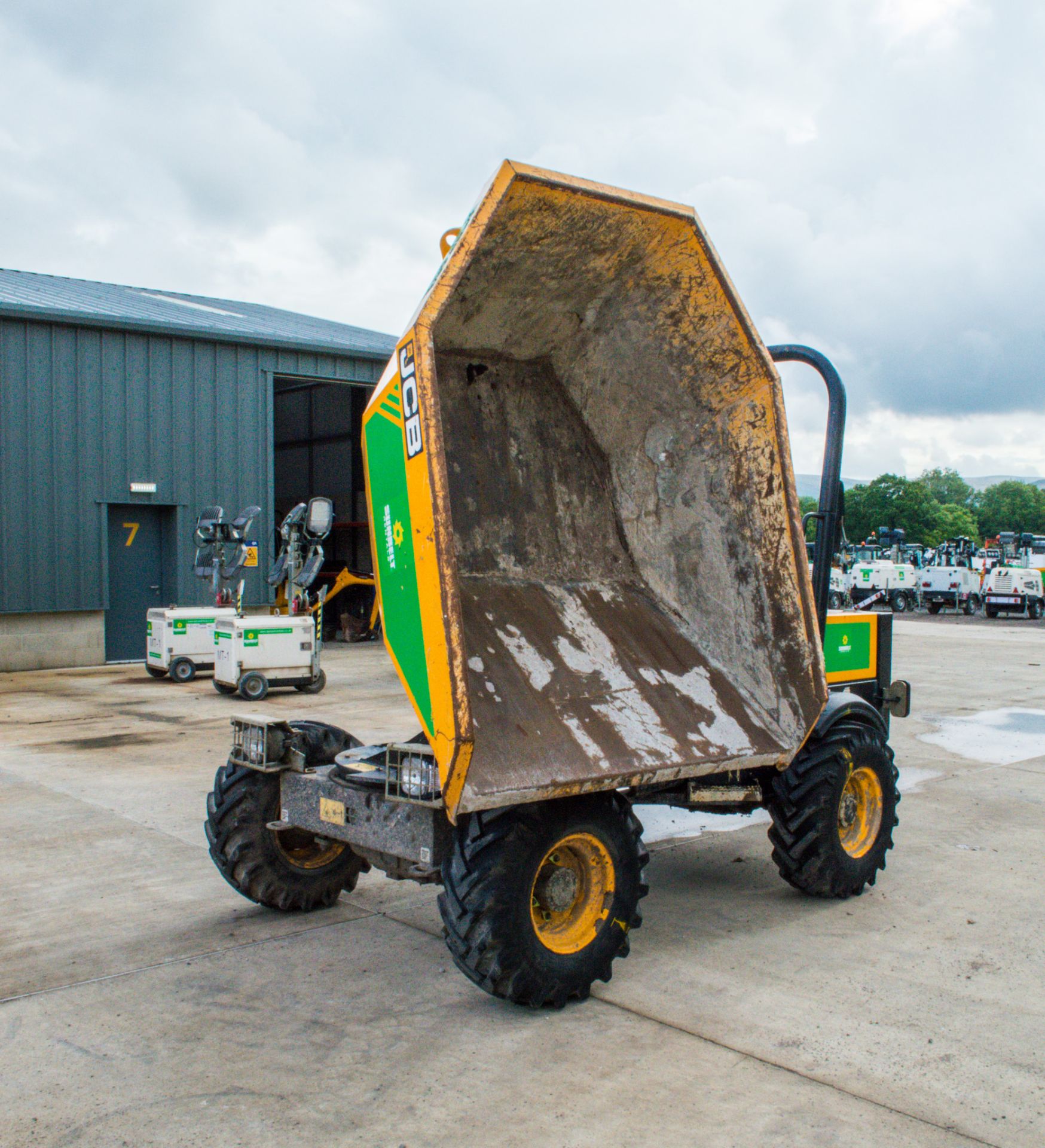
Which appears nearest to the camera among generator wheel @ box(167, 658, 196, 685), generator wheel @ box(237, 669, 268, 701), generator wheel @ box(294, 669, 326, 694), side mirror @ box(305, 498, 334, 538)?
generator wheel @ box(237, 669, 268, 701)

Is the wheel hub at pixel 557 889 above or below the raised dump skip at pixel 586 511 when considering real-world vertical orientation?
below

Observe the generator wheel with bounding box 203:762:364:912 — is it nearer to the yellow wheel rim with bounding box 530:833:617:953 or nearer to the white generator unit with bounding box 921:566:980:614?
the yellow wheel rim with bounding box 530:833:617:953

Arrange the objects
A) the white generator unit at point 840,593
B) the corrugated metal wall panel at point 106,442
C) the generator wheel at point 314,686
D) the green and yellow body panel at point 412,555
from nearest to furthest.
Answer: the green and yellow body panel at point 412,555 → the generator wheel at point 314,686 → the corrugated metal wall panel at point 106,442 → the white generator unit at point 840,593

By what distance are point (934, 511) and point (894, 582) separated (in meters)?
61.7

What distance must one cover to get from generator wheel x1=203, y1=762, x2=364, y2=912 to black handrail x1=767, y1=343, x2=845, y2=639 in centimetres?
253

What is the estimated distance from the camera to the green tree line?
8412 cm

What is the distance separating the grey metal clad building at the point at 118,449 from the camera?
49.4 feet

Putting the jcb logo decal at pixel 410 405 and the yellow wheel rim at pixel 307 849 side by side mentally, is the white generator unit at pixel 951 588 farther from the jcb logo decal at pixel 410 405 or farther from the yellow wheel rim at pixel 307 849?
the jcb logo decal at pixel 410 405

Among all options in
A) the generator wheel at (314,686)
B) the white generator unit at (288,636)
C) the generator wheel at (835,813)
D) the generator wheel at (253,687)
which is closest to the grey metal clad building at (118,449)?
the white generator unit at (288,636)

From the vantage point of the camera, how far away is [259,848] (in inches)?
180

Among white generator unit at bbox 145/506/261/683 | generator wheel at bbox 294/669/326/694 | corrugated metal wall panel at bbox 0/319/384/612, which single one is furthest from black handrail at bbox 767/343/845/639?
corrugated metal wall panel at bbox 0/319/384/612

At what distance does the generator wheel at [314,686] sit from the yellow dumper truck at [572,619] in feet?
26.0

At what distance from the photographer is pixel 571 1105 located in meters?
3.10

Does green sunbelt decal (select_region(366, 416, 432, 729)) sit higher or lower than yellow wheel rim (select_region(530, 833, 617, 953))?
higher
